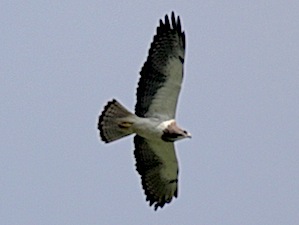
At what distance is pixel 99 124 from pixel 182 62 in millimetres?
1819

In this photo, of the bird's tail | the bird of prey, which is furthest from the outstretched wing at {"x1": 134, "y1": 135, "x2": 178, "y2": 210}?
the bird's tail

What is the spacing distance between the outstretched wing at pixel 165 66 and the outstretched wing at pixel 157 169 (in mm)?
640

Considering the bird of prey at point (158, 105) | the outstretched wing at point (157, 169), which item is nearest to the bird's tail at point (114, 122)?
the bird of prey at point (158, 105)

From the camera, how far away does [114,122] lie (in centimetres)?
2425

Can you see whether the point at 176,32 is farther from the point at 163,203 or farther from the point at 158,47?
the point at 163,203

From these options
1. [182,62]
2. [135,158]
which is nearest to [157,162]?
[135,158]

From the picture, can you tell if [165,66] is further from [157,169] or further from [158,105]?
[157,169]

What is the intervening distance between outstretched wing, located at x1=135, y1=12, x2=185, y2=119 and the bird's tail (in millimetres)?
487

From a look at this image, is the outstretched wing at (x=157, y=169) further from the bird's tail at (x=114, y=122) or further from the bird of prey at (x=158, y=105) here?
the bird's tail at (x=114, y=122)

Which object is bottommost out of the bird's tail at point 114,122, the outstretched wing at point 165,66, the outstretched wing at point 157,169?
the outstretched wing at point 157,169

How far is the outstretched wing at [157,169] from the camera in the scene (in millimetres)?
24516

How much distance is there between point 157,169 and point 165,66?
1.98 metres

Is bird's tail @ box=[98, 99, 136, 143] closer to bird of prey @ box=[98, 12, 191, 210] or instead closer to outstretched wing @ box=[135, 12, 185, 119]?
bird of prey @ box=[98, 12, 191, 210]

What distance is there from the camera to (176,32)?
24.1m
